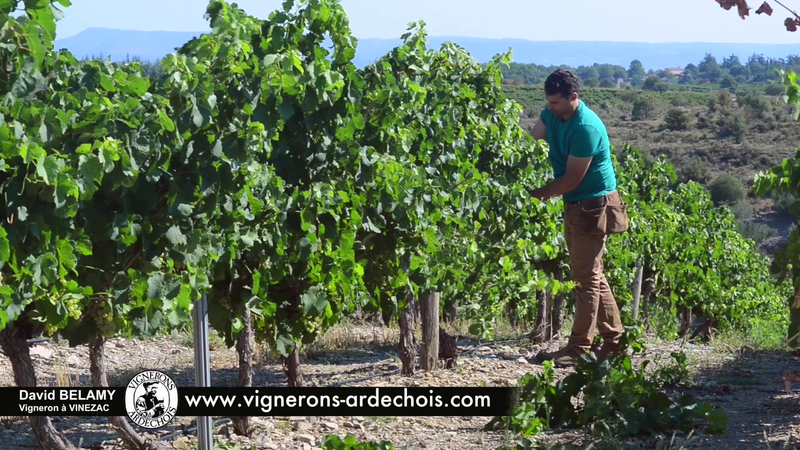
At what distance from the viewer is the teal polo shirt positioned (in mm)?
4566

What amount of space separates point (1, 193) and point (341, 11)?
1982mm

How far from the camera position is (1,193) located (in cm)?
304

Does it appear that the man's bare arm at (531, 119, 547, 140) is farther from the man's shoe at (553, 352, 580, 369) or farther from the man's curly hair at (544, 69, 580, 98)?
the man's shoe at (553, 352, 580, 369)

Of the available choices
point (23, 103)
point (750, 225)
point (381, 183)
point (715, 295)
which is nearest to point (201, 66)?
point (23, 103)

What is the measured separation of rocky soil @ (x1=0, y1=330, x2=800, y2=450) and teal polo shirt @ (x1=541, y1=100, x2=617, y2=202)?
45.7 inches

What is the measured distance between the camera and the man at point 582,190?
180 inches

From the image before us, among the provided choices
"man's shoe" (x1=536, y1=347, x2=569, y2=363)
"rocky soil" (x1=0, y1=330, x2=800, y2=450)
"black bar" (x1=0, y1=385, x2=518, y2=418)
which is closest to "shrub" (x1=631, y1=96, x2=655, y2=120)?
"rocky soil" (x1=0, y1=330, x2=800, y2=450)

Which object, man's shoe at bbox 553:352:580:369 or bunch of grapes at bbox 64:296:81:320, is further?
man's shoe at bbox 553:352:580:369

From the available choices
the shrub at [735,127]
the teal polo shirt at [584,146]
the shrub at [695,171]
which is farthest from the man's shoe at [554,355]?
the shrub at [735,127]

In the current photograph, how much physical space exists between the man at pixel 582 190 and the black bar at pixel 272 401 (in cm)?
78

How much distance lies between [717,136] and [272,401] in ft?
110

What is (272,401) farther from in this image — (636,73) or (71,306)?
(636,73)

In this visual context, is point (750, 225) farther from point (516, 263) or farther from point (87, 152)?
point (87, 152)

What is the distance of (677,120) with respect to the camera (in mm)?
36344
